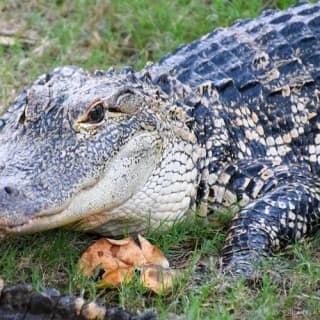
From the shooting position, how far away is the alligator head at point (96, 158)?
4332 millimetres

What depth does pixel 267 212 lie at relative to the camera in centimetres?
497

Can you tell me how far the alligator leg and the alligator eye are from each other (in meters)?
0.84

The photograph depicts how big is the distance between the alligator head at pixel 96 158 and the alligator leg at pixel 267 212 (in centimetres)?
30

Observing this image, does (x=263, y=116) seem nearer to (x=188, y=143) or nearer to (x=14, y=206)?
(x=188, y=143)

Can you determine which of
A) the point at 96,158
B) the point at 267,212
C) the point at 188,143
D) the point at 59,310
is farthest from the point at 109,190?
the point at 59,310

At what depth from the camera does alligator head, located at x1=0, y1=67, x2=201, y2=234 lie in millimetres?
4332

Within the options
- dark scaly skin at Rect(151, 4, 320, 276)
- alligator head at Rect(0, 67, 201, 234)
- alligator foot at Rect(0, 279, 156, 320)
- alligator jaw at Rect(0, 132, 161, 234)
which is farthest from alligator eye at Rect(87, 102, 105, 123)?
alligator foot at Rect(0, 279, 156, 320)

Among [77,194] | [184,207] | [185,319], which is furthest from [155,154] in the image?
[185,319]

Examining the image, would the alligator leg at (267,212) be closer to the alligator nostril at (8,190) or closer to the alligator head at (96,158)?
the alligator head at (96,158)

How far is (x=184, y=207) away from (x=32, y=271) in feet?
3.07

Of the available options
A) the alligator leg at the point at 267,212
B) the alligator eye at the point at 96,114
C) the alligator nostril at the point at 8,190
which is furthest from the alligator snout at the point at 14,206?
the alligator leg at the point at 267,212

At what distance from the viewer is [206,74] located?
18.4 ft

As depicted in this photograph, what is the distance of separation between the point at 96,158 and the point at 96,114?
8.8 inches

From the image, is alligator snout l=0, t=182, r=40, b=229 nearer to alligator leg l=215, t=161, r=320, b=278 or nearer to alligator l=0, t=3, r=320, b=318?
alligator l=0, t=3, r=320, b=318
